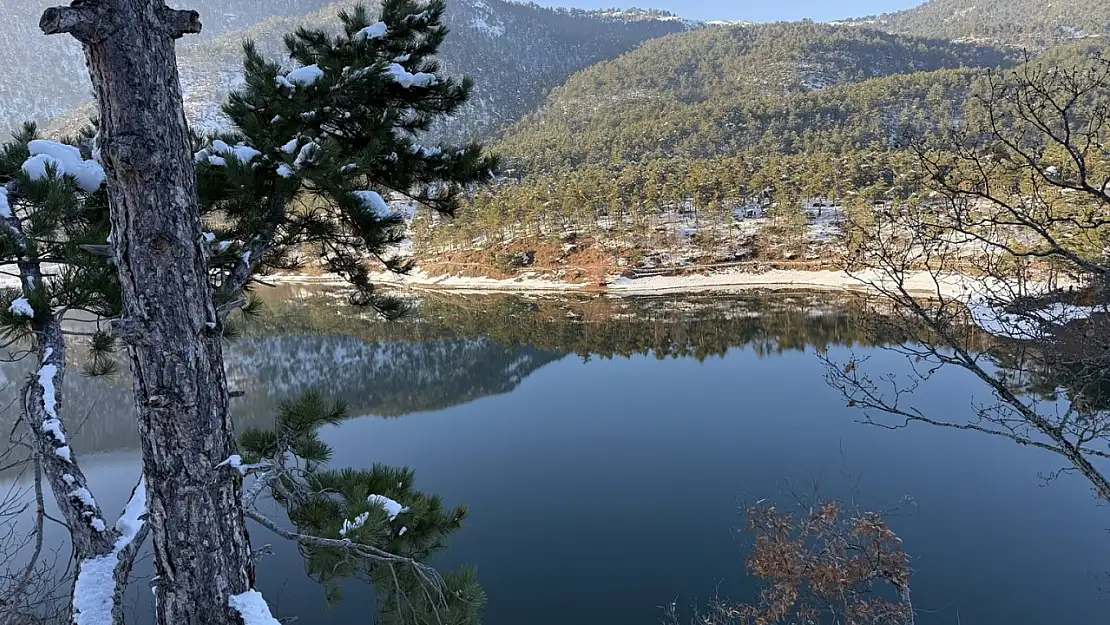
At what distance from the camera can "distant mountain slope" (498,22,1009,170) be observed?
70312 millimetres

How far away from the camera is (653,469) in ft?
33.0

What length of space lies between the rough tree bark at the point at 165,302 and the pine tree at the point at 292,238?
26mm

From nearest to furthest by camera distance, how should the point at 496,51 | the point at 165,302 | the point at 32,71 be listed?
1. the point at 165,302
2. the point at 32,71
3. the point at 496,51

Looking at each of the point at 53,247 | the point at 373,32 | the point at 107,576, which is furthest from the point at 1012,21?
the point at 107,576

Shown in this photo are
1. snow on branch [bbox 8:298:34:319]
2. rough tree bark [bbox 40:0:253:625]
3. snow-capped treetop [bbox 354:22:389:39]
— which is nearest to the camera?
rough tree bark [bbox 40:0:253:625]

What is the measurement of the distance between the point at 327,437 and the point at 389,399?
3394 millimetres

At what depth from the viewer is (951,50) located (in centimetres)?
11475

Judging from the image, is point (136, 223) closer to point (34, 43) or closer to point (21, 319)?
point (21, 319)

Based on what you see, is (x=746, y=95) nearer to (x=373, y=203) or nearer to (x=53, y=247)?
(x=373, y=203)

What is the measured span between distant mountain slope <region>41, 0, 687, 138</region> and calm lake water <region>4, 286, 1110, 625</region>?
2989 inches

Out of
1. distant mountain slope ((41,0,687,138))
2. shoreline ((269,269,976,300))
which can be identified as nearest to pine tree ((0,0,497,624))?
shoreline ((269,269,976,300))

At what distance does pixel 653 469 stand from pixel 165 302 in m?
9.24

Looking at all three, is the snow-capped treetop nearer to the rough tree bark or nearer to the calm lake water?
the rough tree bark

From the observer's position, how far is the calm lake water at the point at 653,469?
6.80 meters
